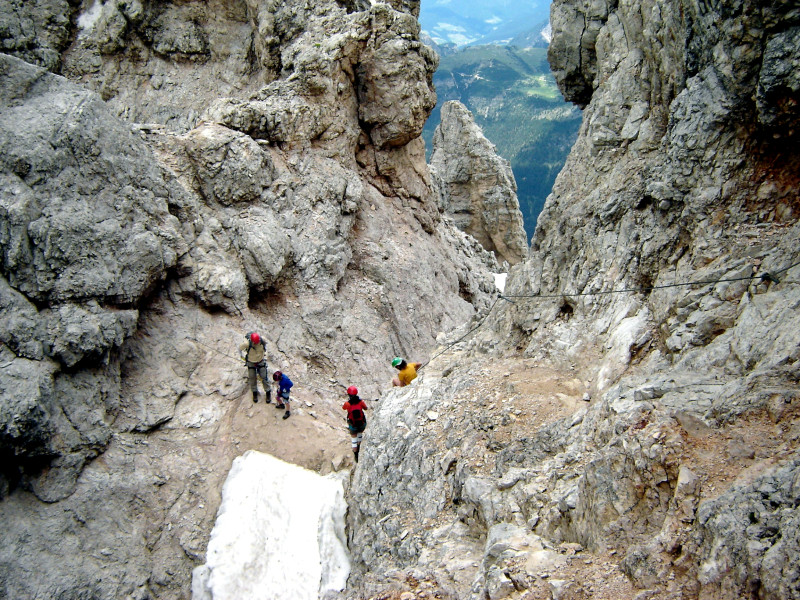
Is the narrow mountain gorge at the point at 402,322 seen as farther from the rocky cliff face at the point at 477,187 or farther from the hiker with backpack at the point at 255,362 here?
the rocky cliff face at the point at 477,187

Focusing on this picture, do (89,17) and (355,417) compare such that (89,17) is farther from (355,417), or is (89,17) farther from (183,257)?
(355,417)

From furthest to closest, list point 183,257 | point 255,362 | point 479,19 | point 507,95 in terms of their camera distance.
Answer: point 479,19 → point 507,95 → point 183,257 → point 255,362

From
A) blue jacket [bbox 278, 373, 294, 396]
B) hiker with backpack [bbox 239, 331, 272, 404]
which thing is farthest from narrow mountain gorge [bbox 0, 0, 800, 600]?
blue jacket [bbox 278, 373, 294, 396]

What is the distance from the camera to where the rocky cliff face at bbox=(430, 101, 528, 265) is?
40094mm

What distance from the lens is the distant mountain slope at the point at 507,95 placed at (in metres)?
75.9

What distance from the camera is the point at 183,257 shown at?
51.4 ft

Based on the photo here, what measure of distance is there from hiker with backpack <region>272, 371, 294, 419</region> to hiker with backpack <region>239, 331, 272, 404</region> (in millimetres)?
337

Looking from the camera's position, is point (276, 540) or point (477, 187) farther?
point (477, 187)

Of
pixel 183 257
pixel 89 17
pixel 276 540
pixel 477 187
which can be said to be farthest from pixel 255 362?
pixel 477 187

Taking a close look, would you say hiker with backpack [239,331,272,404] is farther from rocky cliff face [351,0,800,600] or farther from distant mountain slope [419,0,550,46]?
distant mountain slope [419,0,550,46]

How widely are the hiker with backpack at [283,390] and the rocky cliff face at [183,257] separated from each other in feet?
1.18

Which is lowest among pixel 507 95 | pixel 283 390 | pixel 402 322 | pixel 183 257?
pixel 402 322

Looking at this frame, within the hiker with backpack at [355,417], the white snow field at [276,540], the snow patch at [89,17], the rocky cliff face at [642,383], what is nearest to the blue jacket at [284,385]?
the white snow field at [276,540]

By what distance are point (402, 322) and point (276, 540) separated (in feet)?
36.4
